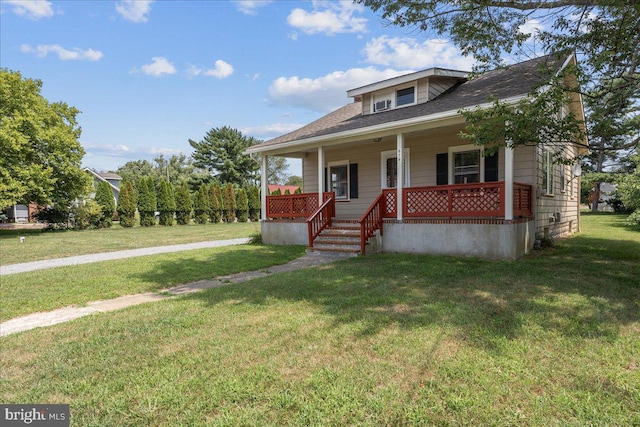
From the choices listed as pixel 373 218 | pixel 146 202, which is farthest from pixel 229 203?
pixel 373 218

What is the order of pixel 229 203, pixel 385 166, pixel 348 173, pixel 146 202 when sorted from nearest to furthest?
1. pixel 385 166
2. pixel 348 173
3. pixel 146 202
4. pixel 229 203

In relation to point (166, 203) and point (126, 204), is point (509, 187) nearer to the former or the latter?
point (166, 203)

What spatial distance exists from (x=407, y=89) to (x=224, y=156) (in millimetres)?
33282

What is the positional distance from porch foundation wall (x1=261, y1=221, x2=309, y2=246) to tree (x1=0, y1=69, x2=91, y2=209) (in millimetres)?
11342

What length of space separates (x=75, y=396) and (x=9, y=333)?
2.38 metres

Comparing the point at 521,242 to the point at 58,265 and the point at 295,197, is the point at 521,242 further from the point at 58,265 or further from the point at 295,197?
the point at 58,265

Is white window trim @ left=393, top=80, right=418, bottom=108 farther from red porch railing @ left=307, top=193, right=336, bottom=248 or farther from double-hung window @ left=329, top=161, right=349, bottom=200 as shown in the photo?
red porch railing @ left=307, top=193, right=336, bottom=248

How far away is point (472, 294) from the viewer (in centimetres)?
480

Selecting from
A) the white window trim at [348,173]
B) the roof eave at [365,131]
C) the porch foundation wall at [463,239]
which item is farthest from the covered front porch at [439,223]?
the white window trim at [348,173]

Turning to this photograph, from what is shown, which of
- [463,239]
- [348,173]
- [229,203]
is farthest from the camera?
[229,203]

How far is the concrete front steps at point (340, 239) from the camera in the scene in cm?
929

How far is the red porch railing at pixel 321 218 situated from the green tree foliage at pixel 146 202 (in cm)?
1479

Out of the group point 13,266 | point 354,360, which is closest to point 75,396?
point 354,360

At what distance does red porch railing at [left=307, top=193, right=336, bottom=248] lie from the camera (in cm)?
1033
